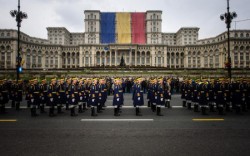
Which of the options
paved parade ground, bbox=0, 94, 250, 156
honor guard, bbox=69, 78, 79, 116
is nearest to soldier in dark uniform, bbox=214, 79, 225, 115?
paved parade ground, bbox=0, 94, 250, 156

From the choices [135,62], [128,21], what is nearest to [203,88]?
[135,62]

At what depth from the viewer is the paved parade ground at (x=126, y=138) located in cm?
534

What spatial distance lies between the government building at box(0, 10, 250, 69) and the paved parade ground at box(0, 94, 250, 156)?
77304 mm

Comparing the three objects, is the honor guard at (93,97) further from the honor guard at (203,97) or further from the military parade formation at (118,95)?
the honor guard at (203,97)

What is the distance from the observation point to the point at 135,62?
93188 millimetres

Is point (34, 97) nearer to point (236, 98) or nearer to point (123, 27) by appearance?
point (236, 98)

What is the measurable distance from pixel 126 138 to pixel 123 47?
85049 mm

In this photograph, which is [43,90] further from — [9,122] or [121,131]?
[121,131]

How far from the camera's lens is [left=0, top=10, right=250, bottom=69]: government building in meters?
82.3

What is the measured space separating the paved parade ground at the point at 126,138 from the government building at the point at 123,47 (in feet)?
254

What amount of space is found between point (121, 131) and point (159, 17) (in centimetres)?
10260

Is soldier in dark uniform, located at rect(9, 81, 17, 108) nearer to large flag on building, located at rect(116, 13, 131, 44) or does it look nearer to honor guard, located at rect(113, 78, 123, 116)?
Answer: honor guard, located at rect(113, 78, 123, 116)

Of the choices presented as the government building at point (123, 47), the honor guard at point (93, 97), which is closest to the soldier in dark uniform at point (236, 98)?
the honor guard at point (93, 97)

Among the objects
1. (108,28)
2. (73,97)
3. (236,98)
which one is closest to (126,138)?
(73,97)
